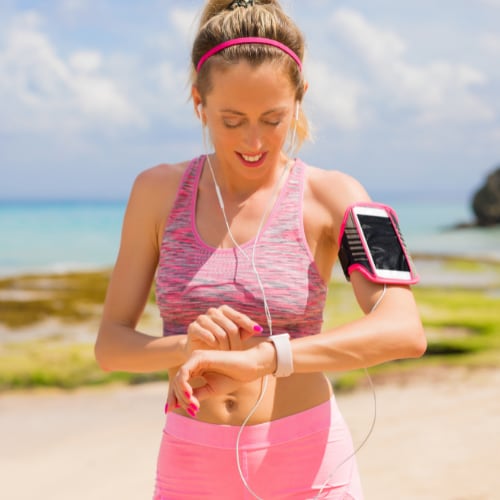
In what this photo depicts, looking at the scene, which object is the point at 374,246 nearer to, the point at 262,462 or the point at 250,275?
the point at 250,275

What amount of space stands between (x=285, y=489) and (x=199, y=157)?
1057 millimetres

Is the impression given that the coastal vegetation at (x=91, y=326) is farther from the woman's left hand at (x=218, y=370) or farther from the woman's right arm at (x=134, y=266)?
the woman's left hand at (x=218, y=370)

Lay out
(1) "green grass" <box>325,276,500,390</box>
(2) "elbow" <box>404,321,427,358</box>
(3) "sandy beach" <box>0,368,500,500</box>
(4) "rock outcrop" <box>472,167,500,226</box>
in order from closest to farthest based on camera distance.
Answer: (2) "elbow" <box>404,321,427,358</box>
(3) "sandy beach" <box>0,368,500,500</box>
(1) "green grass" <box>325,276,500,390</box>
(4) "rock outcrop" <box>472,167,500,226</box>

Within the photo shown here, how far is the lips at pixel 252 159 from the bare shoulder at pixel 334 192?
174 mm

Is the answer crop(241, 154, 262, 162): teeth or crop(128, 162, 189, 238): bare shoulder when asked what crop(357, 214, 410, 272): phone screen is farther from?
crop(128, 162, 189, 238): bare shoulder

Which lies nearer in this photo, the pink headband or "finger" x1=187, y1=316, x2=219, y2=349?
"finger" x1=187, y1=316, x2=219, y2=349

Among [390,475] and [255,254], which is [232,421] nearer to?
[255,254]

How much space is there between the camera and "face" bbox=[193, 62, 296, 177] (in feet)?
7.11

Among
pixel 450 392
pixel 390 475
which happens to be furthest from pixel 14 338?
pixel 390 475

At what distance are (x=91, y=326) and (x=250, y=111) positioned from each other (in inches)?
469

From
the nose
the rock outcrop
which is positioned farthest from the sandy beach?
the rock outcrop

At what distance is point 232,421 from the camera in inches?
87.3

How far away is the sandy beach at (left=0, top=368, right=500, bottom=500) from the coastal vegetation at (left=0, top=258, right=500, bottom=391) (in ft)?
1.14

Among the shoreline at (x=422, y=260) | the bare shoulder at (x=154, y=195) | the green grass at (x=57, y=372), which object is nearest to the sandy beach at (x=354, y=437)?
the green grass at (x=57, y=372)
